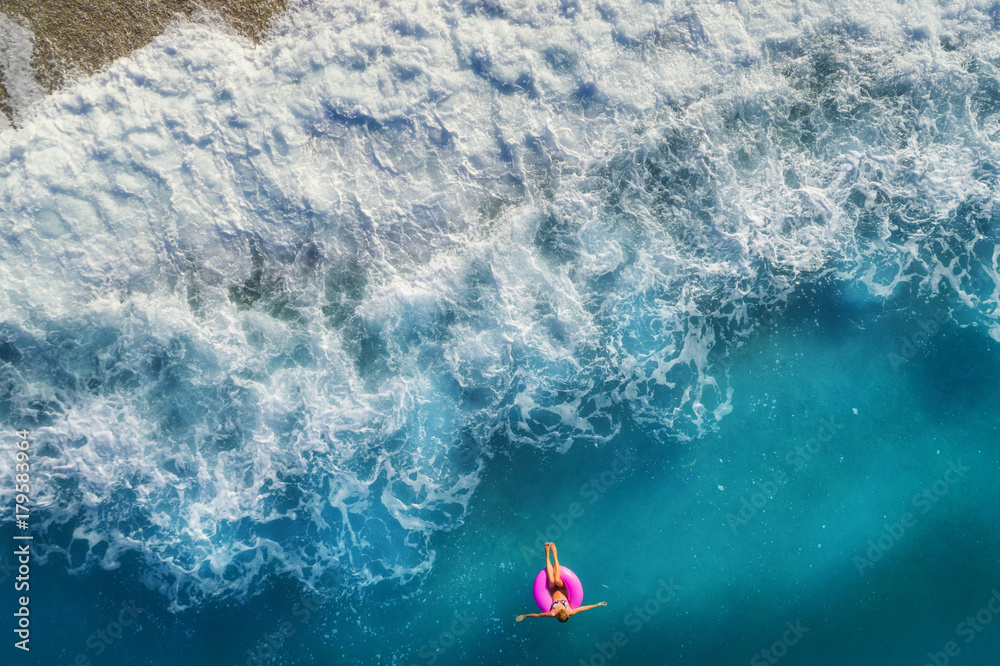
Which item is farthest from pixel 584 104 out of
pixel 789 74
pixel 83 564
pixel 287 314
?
pixel 83 564

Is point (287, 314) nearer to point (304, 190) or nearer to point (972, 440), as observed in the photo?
point (304, 190)

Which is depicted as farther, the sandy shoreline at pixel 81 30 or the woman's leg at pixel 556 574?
the sandy shoreline at pixel 81 30

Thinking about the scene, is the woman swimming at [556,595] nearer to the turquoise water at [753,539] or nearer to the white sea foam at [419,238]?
the turquoise water at [753,539]

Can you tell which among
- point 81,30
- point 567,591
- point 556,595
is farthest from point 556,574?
point 81,30

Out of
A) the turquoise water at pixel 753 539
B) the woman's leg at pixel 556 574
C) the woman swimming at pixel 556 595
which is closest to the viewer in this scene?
the woman swimming at pixel 556 595

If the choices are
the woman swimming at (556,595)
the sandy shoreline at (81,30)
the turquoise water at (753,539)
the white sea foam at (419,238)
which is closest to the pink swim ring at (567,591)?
the woman swimming at (556,595)

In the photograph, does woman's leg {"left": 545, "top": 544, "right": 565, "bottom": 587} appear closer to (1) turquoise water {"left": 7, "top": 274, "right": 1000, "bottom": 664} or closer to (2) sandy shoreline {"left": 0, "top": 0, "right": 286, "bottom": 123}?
(1) turquoise water {"left": 7, "top": 274, "right": 1000, "bottom": 664}
